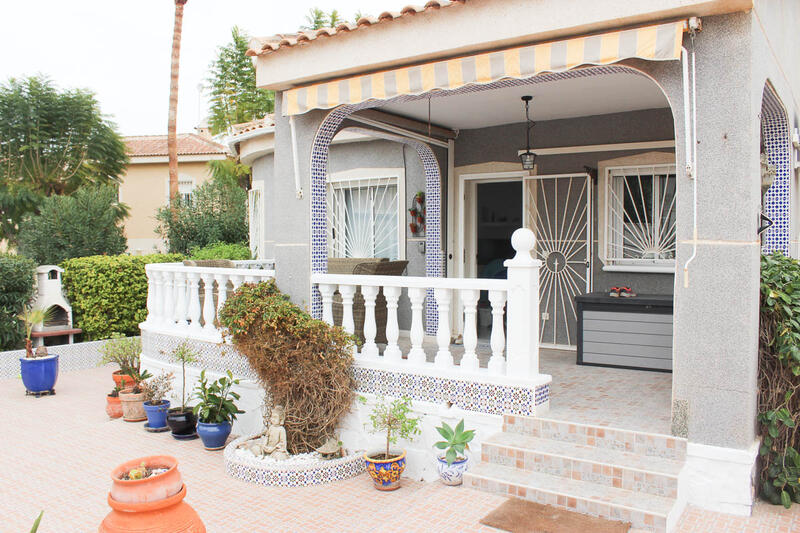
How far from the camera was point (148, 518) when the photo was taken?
11.8 ft

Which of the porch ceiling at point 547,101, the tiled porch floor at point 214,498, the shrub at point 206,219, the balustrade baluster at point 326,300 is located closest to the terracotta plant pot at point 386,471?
the tiled porch floor at point 214,498

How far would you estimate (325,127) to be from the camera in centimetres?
686

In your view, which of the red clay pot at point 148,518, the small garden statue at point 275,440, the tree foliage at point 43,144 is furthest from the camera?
the tree foliage at point 43,144

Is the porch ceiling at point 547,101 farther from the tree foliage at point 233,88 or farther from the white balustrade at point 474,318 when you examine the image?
the tree foliage at point 233,88

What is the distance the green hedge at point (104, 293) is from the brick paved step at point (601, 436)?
9.07 meters

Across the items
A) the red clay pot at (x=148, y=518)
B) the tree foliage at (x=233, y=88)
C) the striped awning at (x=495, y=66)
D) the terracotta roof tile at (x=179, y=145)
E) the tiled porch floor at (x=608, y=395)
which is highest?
the tree foliage at (x=233, y=88)

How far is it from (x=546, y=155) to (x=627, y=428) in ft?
15.5

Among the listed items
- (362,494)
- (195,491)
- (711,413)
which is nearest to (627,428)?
(711,413)

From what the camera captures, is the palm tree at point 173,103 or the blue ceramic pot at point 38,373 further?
the palm tree at point 173,103

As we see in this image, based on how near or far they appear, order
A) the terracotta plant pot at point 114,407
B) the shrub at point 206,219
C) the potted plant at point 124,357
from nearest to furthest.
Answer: the terracotta plant pot at point 114,407
the potted plant at point 124,357
the shrub at point 206,219

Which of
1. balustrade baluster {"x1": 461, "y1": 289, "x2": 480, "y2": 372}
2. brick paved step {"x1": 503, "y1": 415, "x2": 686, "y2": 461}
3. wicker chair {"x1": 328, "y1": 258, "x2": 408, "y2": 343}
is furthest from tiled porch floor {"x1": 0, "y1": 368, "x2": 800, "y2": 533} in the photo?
wicker chair {"x1": 328, "y1": 258, "x2": 408, "y2": 343}

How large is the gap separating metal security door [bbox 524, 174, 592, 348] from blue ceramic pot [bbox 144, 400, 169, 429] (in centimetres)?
511

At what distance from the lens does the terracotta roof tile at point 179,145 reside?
2589 centimetres

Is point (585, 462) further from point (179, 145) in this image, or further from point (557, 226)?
point (179, 145)
